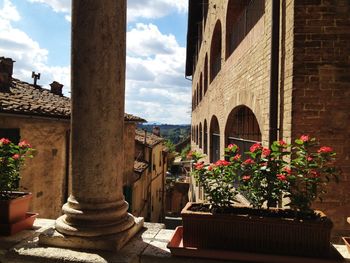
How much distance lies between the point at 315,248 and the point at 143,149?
52.0ft

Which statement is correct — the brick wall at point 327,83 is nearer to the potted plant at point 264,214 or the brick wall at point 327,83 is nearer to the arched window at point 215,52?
the potted plant at point 264,214

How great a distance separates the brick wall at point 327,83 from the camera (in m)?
3.72

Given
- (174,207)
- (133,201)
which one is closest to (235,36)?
(133,201)

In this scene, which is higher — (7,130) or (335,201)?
(7,130)

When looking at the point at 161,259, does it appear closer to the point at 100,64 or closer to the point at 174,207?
the point at 100,64

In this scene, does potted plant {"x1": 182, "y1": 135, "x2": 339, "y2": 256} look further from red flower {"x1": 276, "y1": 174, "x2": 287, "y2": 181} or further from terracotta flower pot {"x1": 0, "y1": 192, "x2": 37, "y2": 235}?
terracotta flower pot {"x1": 0, "y1": 192, "x2": 37, "y2": 235}

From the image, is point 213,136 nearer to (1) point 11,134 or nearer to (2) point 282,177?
(1) point 11,134

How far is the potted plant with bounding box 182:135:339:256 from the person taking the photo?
2.32m

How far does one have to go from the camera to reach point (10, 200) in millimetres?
2918

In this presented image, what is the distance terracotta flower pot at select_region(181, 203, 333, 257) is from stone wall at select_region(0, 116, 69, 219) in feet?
18.0

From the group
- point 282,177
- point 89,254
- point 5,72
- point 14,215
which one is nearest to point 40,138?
point 5,72

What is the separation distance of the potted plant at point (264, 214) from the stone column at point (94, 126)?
680mm

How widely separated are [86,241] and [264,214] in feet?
4.62

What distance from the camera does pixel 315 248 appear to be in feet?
A: 7.55
